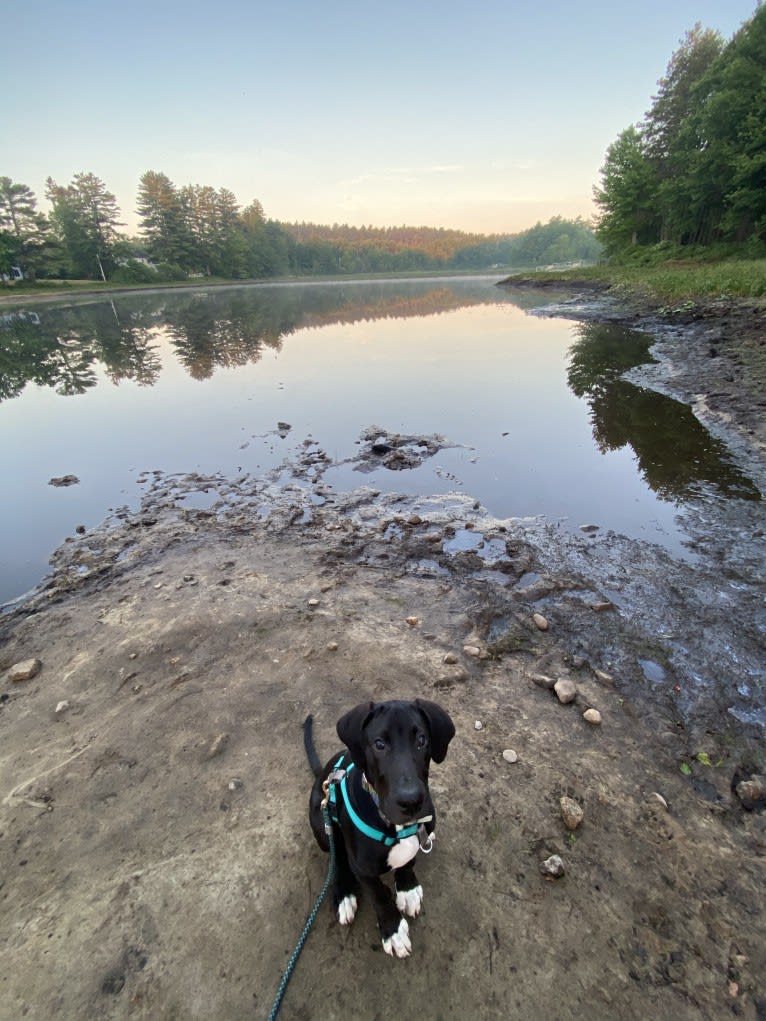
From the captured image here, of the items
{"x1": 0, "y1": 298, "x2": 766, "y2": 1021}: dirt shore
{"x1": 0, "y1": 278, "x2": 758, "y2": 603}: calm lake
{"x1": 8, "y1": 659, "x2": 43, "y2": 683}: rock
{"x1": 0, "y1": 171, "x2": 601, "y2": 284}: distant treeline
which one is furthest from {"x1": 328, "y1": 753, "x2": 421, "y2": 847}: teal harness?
{"x1": 0, "y1": 171, "x2": 601, "y2": 284}: distant treeline

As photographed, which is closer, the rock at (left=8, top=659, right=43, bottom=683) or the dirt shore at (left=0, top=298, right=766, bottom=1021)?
the dirt shore at (left=0, top=298, right=766, bottom=1021)

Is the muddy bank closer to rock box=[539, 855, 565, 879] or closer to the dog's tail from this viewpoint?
rock box=[539, 855, 565, 879]

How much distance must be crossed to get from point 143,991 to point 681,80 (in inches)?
3105

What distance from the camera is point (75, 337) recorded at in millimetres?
27156

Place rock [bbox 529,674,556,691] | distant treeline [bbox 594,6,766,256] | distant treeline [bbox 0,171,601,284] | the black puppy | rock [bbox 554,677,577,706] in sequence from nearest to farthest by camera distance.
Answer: the black puppy < rock [bbox 554,677,577,706] < rock [bbox 529,674,556,691] < distant treeline [bbox 594,6,766,256] < distant treeline [bbox 0,171,601,284]

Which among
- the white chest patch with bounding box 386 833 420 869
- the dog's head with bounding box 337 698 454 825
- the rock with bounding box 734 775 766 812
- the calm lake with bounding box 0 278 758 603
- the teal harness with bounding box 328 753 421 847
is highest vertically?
the dog's head with bounding box 337 698 454 825

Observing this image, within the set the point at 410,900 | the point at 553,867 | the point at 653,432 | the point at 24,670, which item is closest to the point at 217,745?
→ the point at 410,900

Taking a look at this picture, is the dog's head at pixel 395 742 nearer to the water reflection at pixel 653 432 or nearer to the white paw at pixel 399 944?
the white paw at pixel 399 944

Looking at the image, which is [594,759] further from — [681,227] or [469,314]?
[681,227]

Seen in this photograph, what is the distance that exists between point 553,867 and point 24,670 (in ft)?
A: 16.3

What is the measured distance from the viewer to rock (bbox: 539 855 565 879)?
259cm

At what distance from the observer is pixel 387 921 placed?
241 centimetres

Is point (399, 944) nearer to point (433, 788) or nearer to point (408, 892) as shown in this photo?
point (408, 892)

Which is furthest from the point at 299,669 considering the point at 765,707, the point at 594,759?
the point at 765,707
